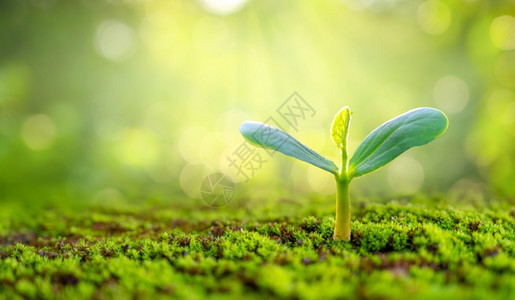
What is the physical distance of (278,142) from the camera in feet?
6.47

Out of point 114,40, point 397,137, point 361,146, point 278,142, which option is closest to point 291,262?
point 278,142

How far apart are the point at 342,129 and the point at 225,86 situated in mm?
7654

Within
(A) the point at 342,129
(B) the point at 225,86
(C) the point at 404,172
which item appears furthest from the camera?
(B) the point at 225,86

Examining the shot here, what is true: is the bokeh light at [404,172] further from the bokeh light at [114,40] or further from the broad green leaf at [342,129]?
the bokeh light at [114,40]

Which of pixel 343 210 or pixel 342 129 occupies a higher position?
pixel 342 129

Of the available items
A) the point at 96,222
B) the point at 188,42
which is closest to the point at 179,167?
the point at 188,42

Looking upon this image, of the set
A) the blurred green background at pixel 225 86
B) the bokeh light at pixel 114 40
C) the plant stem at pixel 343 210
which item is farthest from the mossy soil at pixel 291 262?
the bokeh light at pixel 114 40

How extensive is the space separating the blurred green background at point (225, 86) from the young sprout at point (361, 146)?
3.35 m

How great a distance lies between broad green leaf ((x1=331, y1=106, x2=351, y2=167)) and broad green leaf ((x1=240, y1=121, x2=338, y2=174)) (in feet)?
0.41

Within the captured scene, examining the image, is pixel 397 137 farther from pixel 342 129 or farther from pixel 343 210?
pixel 343 210

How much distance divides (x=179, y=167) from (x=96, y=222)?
5.03 meters

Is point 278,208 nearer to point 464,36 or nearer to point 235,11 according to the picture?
point 464,36

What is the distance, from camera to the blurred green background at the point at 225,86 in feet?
19.7

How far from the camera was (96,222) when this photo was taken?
131 inches
